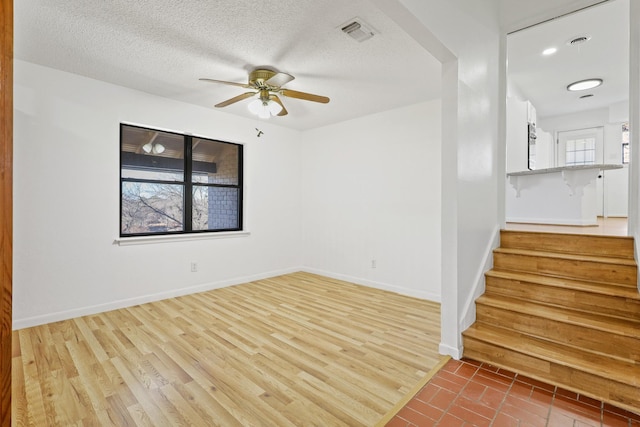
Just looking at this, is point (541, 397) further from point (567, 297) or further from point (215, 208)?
point (215, 208)

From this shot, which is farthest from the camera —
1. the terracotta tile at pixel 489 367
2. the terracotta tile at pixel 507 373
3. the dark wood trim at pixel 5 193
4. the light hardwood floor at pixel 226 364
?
the terracotta tile at pixel 489 367

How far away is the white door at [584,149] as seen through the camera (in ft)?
20.9

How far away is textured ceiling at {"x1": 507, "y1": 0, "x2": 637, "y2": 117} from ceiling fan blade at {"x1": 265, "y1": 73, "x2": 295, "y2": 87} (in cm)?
253

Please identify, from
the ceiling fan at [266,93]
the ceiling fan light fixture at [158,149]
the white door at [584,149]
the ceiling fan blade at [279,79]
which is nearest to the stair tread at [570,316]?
the ceiling fan at [266,93]

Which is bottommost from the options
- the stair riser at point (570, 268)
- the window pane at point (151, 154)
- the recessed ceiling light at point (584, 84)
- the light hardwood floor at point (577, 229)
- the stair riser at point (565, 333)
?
the stair riser at point (565, 333)

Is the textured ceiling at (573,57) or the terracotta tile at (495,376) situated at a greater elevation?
the textured ceiling at (573,57)

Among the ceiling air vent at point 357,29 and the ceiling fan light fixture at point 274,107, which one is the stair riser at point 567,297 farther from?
the ceiling fan light fixture at point 274,107

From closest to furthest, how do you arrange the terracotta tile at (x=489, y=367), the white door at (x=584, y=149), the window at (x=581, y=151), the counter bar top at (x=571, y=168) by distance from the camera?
the terracotta tile at (x=489, y=367) < the counter bar top at (x=571, y=168) < the white door at (x=584, y=149) < the window at (x=581, y=151)

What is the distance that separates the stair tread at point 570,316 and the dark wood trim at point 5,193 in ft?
9.60

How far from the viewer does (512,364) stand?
7.49 ft

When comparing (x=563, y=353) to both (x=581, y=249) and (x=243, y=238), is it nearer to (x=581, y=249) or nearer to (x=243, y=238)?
(x=581, y=249)

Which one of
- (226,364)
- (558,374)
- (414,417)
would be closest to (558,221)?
(558,374)

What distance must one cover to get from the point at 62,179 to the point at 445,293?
13.0 feet

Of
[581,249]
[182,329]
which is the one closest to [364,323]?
[182,329]
